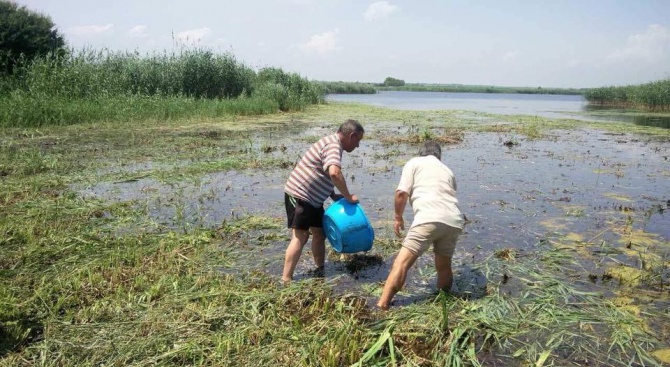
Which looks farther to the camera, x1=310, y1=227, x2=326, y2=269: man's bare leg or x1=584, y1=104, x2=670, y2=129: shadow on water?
x1=584, y1=104, x2=670, y2=129: shadow on water

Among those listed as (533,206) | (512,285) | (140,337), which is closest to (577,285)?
(512,285)

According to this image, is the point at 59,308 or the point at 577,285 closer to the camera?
the point at 59,308

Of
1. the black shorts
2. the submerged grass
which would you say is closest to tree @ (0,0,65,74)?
the submerged grass

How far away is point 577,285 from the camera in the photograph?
4586 millimetres

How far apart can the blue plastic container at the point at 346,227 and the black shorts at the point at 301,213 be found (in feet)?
0.41

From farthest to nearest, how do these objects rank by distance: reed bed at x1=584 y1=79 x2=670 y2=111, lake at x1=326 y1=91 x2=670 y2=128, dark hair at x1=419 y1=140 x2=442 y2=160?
1. reed bed at x1=584 y1=79 x2=670 y2=111
2. lake at x1=326 y1=91 x2=670 y2=128
3. dark hair at x1=419 y1=140 x2=442 y2=160

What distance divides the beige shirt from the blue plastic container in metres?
0.62

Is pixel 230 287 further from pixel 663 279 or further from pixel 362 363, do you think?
pixel 663 279

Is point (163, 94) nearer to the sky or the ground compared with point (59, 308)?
nearer to the sky

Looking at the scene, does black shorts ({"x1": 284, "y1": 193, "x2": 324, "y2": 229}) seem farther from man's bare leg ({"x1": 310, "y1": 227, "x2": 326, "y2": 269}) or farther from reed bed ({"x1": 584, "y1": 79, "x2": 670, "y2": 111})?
reed bed ({"x1": 584, "y1": 79, "x2": 670, "y2": 111})

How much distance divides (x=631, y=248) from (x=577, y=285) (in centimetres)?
170

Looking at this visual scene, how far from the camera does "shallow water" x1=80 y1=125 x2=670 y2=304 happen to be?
17.2ft

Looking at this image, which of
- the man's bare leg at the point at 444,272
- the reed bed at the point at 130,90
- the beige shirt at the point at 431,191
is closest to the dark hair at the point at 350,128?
the beige shirt at the point at 431,191

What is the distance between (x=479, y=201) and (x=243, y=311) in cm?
542
